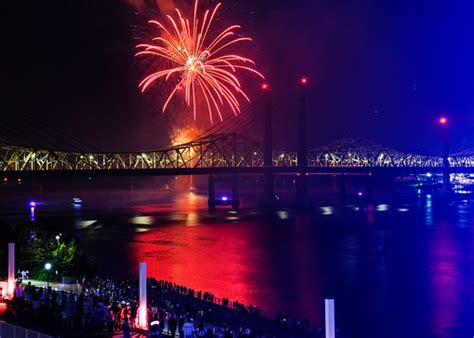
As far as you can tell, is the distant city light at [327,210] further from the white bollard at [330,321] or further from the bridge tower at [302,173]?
the white bollard at [330,321]

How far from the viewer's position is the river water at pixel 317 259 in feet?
59.9

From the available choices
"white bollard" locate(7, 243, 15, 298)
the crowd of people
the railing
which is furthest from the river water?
the railing

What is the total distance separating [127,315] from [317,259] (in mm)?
18665

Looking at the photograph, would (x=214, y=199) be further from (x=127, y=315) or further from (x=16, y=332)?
(x=16, y=332)

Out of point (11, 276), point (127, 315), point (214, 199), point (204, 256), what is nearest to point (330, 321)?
point (127, 315)

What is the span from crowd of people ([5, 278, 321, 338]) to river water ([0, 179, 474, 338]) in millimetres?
3746

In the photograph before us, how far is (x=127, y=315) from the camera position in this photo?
10.7 meters

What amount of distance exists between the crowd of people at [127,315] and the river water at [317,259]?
3.75m

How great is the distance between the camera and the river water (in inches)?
719

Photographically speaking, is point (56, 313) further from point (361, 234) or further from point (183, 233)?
point (361, 234)

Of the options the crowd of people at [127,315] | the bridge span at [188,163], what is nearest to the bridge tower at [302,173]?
the bridge span at [188,163]

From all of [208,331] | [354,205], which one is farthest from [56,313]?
[354,205]

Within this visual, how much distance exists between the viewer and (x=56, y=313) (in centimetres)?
1023

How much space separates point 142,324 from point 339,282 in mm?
13614
